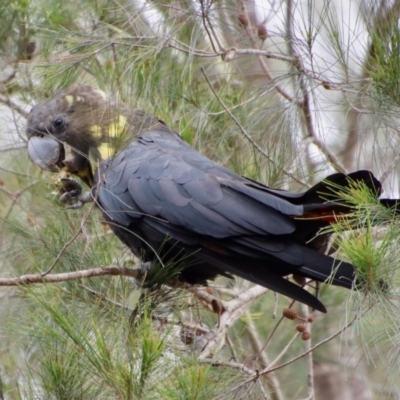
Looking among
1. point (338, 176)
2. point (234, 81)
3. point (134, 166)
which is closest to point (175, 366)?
point (338, 176)

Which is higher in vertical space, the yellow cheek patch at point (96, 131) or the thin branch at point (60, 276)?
the yellow cheek patch at point (96, 131)

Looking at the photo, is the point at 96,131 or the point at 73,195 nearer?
the point at 73,195

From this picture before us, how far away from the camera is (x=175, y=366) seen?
1.54 metres

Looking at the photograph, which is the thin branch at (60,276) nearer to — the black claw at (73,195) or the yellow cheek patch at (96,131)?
the black claw at (73,195)

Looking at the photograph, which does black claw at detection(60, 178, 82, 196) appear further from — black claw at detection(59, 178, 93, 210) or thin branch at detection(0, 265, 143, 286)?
thin branch at detection(0, 265, 143, 286)

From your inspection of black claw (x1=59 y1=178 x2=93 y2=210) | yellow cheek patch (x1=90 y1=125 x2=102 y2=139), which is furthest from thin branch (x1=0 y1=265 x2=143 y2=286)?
yellow cheek patch (x1=90 y1=125 x2=102 y2=139)

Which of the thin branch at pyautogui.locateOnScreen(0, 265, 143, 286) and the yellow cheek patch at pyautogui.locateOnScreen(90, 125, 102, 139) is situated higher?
the yellow cheek patch at pyautogui.locateOnScreen(90, 125, 102, 139)

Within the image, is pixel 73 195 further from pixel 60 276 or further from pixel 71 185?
pixel 60 276

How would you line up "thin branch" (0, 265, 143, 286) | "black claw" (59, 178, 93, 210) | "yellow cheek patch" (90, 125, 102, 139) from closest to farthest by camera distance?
"thin branch" (0, 265, 143, 286)
"black claw" (59, 178, 93, 210)
"yellow cheek patch" (90, 125, 102, 139)

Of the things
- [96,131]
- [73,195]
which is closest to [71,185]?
[73,195]

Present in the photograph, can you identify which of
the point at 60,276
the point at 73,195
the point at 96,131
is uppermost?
the point at 96,131

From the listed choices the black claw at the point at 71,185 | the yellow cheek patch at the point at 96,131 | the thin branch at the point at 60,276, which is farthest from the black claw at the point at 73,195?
the thin branch at the point at 60,276

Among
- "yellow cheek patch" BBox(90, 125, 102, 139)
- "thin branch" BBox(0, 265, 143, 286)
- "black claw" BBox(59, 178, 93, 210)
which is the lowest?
"thin branch" BBox(0, 265, 143, 286)

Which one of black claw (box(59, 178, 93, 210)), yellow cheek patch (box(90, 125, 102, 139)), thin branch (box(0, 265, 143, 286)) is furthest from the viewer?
yellow cheek patch (box(90, 125, 102, 139))
